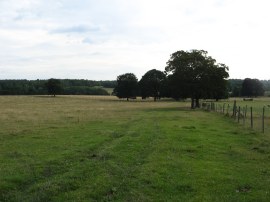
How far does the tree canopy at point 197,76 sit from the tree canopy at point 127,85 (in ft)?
208

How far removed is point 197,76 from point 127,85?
67125 millimetres

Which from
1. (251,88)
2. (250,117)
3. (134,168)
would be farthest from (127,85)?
(134,168)

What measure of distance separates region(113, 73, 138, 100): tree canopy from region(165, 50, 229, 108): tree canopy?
6350 cm

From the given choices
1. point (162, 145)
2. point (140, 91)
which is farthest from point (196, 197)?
point (140, 91)

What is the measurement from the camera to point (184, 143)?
24.7 metres

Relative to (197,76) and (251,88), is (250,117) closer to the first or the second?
(197,76)

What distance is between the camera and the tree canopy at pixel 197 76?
77.8 meters

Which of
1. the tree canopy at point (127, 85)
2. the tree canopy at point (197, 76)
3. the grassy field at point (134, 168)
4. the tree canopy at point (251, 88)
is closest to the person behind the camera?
the grassy field at point (134, 168)

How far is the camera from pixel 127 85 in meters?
144

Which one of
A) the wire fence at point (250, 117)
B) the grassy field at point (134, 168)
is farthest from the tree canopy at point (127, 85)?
the grassy field at point (134, 168)

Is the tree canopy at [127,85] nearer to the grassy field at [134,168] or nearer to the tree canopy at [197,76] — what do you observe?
the tree canopy at [197,76]

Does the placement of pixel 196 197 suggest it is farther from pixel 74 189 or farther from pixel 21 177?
pixel 21 177

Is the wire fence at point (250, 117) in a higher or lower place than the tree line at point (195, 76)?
lower

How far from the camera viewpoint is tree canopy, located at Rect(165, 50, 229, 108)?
255 ft
